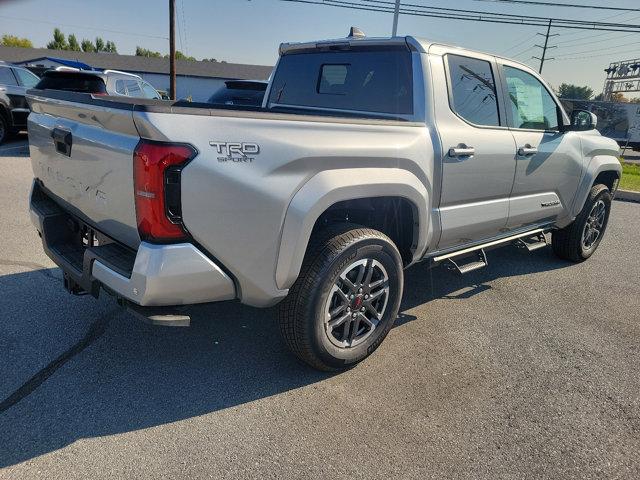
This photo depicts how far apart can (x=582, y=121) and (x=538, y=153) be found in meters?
0.86

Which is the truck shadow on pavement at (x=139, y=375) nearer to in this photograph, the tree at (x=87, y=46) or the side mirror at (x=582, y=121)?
the side mirror at (x=582, y=121)

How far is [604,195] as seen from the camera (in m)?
5.32

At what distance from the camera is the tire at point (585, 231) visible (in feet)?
16.8

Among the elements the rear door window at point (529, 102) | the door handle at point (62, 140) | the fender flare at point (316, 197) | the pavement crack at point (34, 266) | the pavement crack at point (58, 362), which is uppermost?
the rear door window at point (529, 102)

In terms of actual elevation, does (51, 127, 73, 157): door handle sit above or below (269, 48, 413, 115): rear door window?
below

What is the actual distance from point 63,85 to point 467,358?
7.86 m

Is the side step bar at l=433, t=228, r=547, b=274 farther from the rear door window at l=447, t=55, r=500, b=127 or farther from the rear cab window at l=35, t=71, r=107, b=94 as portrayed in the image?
the rear cab window at l=35, t=71, r=107, b=94

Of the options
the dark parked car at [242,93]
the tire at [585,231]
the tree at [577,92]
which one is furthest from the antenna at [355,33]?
the tree at [577,92]

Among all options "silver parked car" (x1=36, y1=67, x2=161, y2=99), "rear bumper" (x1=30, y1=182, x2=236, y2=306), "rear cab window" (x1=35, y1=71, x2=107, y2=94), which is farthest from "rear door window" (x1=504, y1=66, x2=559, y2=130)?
"rear cab window" (x1=35, y1=71, x2=107, y2=94)

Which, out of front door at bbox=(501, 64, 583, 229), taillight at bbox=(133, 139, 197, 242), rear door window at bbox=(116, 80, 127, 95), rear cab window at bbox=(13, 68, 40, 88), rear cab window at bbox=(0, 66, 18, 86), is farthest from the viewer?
rear cab window at bbox=(13, 68, 40, 88)

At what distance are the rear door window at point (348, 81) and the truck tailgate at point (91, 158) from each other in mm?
1910

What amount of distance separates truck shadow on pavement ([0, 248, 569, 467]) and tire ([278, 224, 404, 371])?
24 centimetres

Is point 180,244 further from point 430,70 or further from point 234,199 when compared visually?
point 430,70

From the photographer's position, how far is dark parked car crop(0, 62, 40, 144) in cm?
1068
